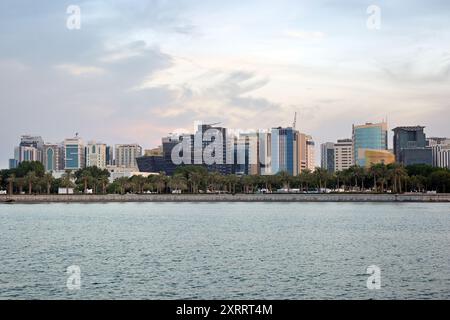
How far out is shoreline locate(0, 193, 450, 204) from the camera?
15288 centimetres

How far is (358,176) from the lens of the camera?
172625 millimetres

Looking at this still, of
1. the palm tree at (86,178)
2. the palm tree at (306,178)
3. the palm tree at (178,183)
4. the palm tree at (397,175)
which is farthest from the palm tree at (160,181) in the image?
the palm tree at (397,175)

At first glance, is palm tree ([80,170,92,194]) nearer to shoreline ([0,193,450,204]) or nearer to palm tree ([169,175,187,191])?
shoreline ([0,193,450,204])

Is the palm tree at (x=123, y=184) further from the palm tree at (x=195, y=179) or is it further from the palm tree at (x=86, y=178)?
the palm tree at (x=195, y=179)

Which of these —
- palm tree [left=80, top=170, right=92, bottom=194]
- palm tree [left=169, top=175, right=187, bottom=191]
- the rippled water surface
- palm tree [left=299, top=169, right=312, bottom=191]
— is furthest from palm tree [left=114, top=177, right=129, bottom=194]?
the rippled water surface

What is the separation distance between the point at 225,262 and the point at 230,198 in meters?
131

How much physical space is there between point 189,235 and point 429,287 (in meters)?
30.5

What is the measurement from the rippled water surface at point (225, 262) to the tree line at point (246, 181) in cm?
10082

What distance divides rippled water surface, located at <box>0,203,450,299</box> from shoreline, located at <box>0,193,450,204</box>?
87.1m

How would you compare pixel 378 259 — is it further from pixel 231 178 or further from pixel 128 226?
pixel 231 178

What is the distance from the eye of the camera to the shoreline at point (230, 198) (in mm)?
152875

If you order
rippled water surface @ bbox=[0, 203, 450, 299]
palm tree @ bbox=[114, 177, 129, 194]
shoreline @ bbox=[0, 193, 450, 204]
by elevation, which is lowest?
rippled water surface @ bbox=[0, 203, 450, 299]

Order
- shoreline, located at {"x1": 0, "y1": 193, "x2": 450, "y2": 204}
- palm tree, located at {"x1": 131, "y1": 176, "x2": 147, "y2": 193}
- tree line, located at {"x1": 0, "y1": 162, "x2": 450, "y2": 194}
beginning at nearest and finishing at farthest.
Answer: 1. shoreline, located at {"x1": 0, "y1": 193, "x2": 450, "y2": 204}
2. tree line, located at {"x1": 0, "y1": 162, "x2": 450, "y2": 194}
3. palm tree, located at {"x1": 131, "y1": 176, "x2": 147, "y2": 193}
